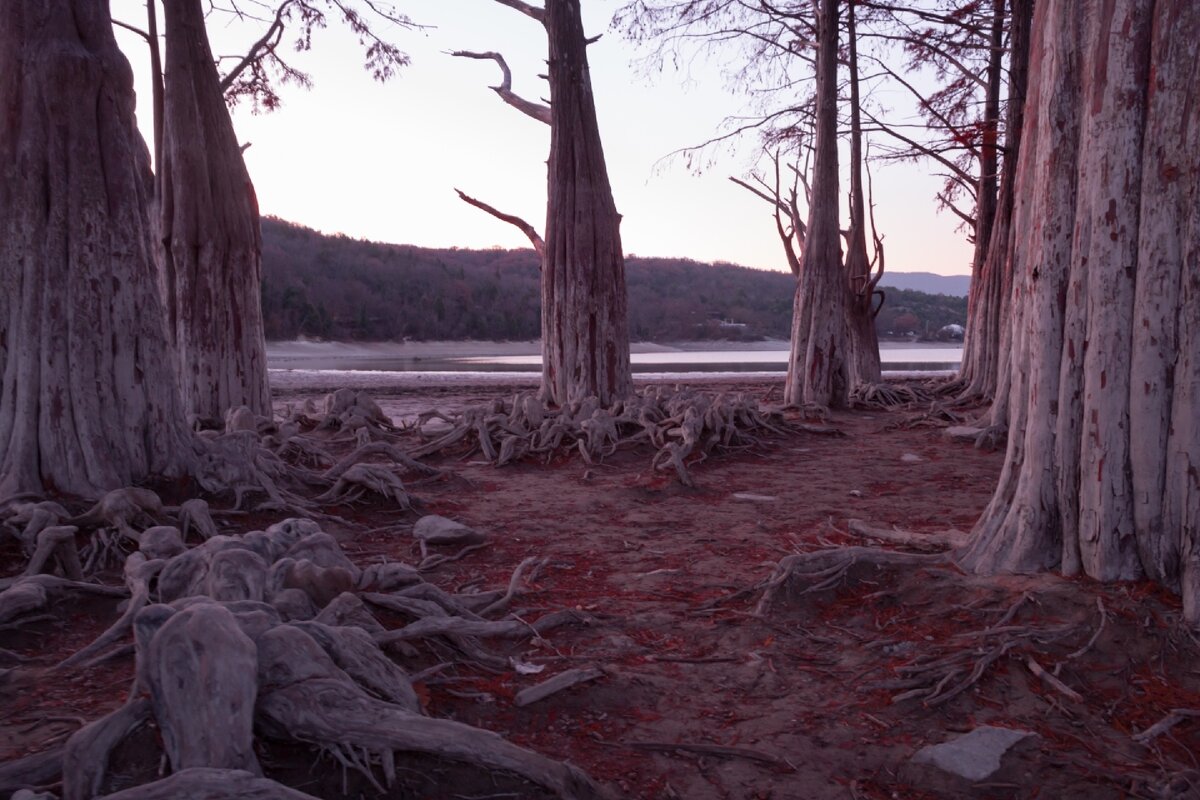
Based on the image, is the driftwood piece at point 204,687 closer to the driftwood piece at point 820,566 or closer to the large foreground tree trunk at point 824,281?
the driftwood piece at point 820,566

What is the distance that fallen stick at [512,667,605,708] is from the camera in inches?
110

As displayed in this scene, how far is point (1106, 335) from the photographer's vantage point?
3260mm

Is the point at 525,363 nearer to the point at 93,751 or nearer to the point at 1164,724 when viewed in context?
the point at 1164,724

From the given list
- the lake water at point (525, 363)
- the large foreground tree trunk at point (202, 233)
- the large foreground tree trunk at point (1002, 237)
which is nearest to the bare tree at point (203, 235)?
the large foreground tree trunk at point (202, 233)

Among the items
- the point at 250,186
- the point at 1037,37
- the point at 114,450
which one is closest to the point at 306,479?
the point at 114,450

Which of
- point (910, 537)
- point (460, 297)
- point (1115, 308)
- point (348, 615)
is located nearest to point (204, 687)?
point (348, 615)

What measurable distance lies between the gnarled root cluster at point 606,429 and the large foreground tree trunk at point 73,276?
10.6 ft

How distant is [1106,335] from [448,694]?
257 cm

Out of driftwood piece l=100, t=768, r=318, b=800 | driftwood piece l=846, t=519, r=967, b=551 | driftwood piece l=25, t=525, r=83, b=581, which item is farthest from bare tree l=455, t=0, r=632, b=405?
driftwood piece l=100, t=768, r=318, b=800

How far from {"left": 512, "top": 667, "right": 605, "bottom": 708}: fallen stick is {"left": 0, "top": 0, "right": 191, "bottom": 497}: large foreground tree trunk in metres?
2.81

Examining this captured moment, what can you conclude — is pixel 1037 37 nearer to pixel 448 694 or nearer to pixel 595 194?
pixel 448 694

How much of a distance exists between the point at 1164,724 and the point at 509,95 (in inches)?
394

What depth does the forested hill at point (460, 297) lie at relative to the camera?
40156mm

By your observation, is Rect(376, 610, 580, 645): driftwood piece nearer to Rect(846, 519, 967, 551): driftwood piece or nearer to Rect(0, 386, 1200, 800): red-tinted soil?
Rect(0, 386, 1200, 800): red-tinted soil
